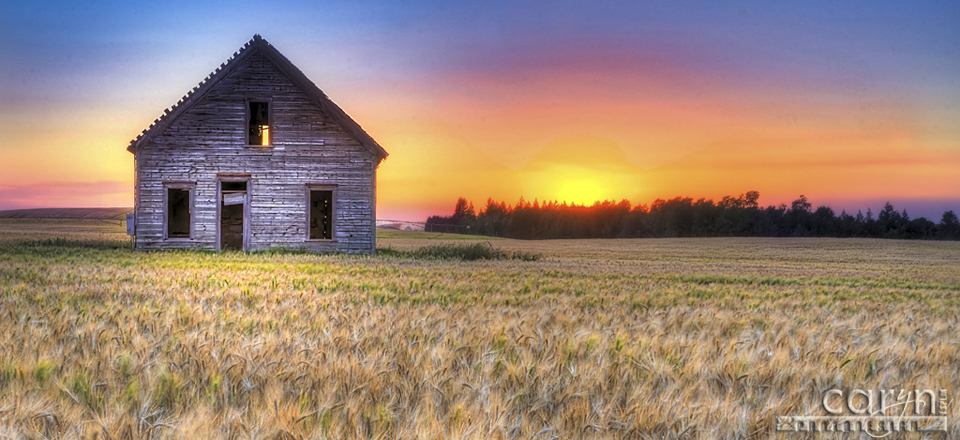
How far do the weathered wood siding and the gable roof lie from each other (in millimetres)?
201

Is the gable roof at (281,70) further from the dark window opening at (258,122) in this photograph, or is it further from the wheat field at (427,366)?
the wheat field at (427,366)

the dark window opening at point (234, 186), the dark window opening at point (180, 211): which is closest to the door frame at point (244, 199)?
the dark window opening at point (234, 186)

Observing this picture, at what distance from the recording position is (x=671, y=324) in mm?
6336

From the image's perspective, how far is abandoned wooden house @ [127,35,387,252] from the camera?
2356cm

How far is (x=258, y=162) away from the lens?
2377cm

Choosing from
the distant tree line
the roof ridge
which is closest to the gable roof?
the roof ridge

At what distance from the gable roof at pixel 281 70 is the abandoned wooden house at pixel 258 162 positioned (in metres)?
0.04

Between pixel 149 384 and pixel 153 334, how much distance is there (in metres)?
1.88

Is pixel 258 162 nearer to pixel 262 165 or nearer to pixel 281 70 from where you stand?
pixel 262 165

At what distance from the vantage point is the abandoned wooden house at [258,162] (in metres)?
23.6

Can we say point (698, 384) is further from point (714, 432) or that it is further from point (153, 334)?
point (153, 334)

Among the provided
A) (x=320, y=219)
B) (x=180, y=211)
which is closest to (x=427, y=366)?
(x=320, y=219)

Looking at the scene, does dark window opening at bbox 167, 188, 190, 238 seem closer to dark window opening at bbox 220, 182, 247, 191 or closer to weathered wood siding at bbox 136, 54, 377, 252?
weathered wood siding at bbox 136, 54, 377, 252

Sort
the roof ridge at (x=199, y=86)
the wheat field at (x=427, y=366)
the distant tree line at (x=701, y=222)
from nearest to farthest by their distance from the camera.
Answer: the wheat field at (x=427, y=366) → the roof ridge at (x=199, y=86) → the distant tree line at (x=701, y=222)
